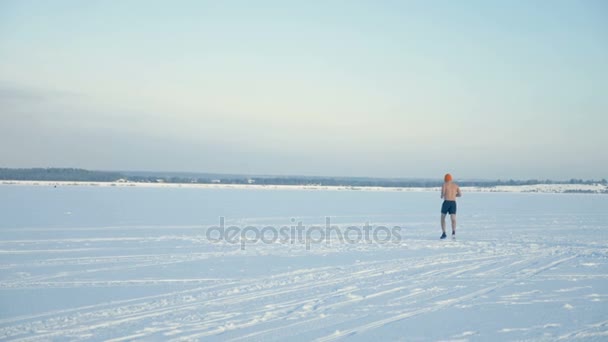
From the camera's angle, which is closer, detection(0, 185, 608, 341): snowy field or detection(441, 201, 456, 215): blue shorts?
detection(0, 185, 608, 341): snowy field

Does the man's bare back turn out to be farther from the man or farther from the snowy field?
the snowy field

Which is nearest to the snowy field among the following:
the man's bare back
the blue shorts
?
the blue shorts

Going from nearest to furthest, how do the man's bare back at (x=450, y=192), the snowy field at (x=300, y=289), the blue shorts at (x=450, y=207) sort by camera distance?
the snowy field at (x=300, y=289)
the blue shorts at (x=450, y=207)
the man's bare back at (x=450, y=192)

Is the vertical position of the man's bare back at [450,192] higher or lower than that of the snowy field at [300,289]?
higher

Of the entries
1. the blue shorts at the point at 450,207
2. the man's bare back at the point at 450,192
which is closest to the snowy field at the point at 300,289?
the blue shorts at the point at 450,207

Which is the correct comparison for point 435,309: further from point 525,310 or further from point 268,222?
point 268,222

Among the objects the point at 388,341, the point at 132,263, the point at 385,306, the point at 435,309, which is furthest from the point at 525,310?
the point at 132,263

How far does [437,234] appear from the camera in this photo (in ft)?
46.4

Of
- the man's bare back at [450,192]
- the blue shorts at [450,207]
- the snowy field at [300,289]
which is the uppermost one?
the man's bare back at [450,192]

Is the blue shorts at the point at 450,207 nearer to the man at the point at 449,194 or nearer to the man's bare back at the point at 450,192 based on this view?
the man at the point at 449,194

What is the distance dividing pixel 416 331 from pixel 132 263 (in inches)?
217

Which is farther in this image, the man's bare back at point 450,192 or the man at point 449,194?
the man's bare back at point 450,192

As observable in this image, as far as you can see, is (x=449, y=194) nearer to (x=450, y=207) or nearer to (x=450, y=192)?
(x=450, y=192)

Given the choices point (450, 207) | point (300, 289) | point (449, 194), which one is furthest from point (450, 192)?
point (300, 289)
